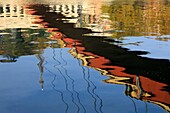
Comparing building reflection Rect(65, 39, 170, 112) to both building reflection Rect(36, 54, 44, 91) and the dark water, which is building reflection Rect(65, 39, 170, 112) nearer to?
the dark water

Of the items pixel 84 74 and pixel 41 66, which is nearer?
pixel 84 74

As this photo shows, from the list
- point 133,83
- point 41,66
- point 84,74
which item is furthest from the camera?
point 41,66

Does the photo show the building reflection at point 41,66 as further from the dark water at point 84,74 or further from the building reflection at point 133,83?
the building reflection at point 133,83

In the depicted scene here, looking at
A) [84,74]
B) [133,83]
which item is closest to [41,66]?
[84,74]

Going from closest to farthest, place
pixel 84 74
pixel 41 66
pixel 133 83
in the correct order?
pixel 133 83, pixel 84 74, pixel 41 66

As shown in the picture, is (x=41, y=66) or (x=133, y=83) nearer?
(x=133, y=83)

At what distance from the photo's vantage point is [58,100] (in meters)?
7.82

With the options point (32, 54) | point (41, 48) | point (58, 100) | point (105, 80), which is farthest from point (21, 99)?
point (41, 48)

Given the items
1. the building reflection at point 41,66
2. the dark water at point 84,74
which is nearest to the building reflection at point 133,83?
the dark water at point 84,74

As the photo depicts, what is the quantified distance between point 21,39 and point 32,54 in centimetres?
393

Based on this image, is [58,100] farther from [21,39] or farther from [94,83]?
[21,39]

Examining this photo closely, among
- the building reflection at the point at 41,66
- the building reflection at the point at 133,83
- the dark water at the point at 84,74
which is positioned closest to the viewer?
the dark water at the point at 84,74

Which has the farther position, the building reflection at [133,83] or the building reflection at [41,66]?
the building reflection at [41,66]

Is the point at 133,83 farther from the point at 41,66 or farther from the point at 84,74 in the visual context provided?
the point at 41,66
